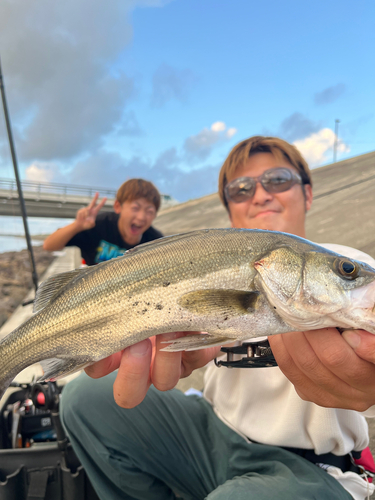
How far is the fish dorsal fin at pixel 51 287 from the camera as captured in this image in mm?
1968

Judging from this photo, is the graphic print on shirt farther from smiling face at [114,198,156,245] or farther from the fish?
the fish

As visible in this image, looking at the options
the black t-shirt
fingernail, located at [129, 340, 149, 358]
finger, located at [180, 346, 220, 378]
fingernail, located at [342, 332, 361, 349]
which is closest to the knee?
finger, located at [180, 346, 220, 378]

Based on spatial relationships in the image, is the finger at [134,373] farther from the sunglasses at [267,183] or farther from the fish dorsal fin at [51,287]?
the sunglasses at [267,183]

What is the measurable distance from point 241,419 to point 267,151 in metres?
2.70

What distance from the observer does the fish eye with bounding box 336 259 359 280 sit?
164cm

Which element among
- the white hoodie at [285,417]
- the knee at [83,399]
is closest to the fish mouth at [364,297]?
the white hoodie at [285,417]

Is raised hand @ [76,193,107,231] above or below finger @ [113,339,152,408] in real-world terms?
above

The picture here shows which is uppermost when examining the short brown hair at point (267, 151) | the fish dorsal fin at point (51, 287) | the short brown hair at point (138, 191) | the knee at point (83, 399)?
the short brown hair at point (138, 191)

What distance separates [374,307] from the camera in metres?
1.54

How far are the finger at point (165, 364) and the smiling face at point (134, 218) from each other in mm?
3970

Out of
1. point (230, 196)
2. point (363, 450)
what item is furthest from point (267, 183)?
point (363, 450)

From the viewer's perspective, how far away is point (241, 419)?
2.54m

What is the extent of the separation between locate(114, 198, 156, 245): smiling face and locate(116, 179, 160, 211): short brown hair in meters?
0.07

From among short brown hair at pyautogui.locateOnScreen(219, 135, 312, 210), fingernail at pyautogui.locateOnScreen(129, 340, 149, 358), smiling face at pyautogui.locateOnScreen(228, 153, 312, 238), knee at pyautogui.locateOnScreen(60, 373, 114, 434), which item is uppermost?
short brown hair at pyautogui.locateOnScreen(219, 135, 312, 210)
